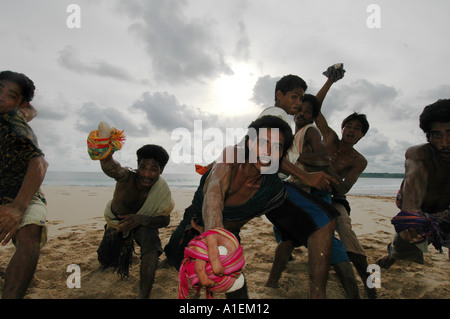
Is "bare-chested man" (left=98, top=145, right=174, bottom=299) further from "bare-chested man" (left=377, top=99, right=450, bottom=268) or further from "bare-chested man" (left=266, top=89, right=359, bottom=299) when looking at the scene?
"bare-chested man" (left=377, top=99, right=450, bottom=268)

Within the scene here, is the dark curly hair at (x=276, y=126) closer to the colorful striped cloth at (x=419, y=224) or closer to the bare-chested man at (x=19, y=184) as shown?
the colorful striped cloth at (x=419, y=224)

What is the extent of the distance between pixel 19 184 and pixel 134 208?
1.09 metres

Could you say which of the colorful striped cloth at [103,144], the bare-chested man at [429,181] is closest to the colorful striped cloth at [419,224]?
the bare-chested man at [429,181]

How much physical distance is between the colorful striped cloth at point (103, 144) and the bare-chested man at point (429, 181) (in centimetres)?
260

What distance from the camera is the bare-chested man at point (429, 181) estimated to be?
225cm

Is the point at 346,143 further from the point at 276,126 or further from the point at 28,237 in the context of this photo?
the point at 28,237

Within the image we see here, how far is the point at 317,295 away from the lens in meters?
1.82

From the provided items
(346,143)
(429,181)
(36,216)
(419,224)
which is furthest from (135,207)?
(429,181)

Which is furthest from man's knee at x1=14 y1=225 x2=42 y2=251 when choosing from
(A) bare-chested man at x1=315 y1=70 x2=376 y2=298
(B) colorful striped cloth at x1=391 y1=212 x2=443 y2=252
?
(A) bare-chested man at x1=315 y1=70 x2=376 y2=298

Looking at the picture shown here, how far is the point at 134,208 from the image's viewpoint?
2.89 m

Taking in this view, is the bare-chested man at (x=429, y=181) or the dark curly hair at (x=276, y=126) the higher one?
the dark curly hair at (x=276, y=126)

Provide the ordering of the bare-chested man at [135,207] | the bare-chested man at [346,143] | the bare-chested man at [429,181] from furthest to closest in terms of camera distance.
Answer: the bare-chested man at [346,143] < the bare-chested man at [135,207] < the bare-chested man at [429,181]

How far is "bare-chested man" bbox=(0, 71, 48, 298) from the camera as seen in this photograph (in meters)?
1.75
